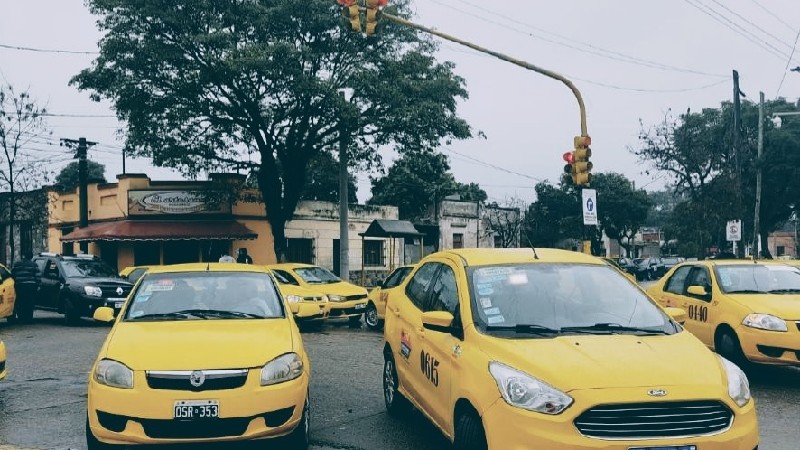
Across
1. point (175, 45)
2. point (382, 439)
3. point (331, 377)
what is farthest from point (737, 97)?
point (382, 439)

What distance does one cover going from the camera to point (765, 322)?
8.58 m

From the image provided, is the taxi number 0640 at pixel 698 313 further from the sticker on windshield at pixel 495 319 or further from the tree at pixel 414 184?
the tree at pixel 414 184

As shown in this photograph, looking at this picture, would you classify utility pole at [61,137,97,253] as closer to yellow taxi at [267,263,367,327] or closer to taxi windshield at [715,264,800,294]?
yellow taxi at [267,263,367,327]

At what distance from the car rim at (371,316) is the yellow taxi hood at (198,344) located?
8977 mm

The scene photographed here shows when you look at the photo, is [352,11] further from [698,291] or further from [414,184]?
[414,184]

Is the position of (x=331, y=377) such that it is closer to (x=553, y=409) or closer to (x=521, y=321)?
(x=521, y=321)

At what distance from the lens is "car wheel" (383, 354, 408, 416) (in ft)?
22.9

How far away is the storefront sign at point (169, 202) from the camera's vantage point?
97.0 ft

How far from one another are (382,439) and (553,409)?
2566 millimetres

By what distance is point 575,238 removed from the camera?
54.4m

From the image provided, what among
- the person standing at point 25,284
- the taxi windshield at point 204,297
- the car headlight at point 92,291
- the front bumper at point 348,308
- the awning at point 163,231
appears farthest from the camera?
the awning at point 163,231

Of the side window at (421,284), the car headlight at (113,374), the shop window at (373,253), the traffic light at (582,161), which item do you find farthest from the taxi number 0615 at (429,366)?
the shop window at (373,253)

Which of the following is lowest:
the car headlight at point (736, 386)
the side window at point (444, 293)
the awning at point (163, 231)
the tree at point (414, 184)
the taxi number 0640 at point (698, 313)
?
the taxi number 0640 at point (698, 313)

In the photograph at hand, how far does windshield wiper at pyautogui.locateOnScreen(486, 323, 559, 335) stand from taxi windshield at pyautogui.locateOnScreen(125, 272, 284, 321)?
250 centimetres
